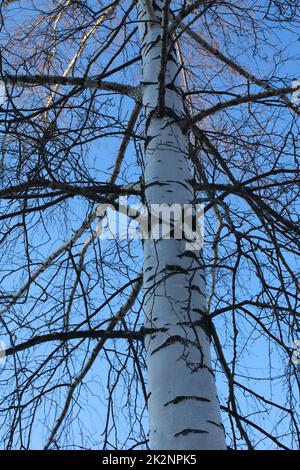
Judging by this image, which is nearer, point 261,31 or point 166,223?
point 166,223

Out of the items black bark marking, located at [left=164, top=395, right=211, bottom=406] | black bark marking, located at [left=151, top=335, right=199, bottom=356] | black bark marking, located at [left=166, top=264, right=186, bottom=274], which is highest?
black bark marking, located at [left=166, top=264, right=186, bottom=274]

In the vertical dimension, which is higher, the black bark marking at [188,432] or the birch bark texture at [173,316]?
the birch bark texture at [173,316]

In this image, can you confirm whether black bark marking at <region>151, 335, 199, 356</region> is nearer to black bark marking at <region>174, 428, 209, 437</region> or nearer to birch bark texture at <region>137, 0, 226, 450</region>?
birch bark texture at <region>137, 0, 226, 450</region>

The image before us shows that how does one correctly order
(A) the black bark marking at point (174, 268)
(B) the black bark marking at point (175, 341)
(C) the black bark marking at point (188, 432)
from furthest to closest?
(A) the black bark marking at point (174, 268), (B) the black bark marking at point (175, 341), (C) the black bark marking at point (188, 432)

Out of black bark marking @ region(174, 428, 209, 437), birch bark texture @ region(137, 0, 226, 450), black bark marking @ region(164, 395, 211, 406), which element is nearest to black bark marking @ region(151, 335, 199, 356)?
birch bark texture @ region(137, 0, 226, 450)

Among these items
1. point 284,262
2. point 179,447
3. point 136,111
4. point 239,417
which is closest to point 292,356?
point 239,417

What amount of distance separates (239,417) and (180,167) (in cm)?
108

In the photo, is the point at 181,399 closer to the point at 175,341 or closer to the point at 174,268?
the point at 175,341

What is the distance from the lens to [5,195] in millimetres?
2506

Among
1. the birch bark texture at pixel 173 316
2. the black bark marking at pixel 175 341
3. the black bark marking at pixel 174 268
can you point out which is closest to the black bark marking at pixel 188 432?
the birch bark texture at pixel 173 316

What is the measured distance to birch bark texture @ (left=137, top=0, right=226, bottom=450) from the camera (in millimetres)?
1667

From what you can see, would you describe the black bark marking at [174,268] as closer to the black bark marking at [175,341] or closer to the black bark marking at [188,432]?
the black bark marking at [175,341]

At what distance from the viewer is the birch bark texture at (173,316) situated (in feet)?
5.47
